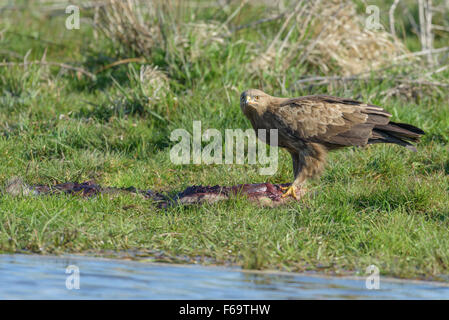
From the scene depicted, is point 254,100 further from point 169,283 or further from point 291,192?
point 169,283

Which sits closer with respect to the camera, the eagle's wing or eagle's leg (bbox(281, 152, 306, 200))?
eagle's leg (bbox(281, 152, 306, 200))

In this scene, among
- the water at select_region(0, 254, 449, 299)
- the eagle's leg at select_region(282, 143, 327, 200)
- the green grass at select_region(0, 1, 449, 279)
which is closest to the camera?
the water at select_region(0, 254, 449, 299)

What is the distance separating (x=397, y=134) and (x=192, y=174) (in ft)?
6.89

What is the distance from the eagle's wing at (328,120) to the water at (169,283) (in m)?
2.30

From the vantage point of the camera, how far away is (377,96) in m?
8.88

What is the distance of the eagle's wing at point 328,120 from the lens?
→ 6.80 metres

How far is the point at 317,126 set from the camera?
22.4 feet

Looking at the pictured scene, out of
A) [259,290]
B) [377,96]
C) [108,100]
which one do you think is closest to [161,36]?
[108,100]

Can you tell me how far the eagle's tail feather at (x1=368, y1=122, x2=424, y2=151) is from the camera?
6812 mm

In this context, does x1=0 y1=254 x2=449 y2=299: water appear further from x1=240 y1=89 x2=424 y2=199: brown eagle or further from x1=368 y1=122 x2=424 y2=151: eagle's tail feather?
x1=368 y1=122 x2=424 y2=151: eagle's tail feather

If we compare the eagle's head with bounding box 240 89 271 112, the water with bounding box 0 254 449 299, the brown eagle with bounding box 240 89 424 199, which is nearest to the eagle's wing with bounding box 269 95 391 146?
the brown eagle with bounding box 240 89 424 199

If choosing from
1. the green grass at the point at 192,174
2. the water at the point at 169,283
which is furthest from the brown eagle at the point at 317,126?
the water at the point at 169,283

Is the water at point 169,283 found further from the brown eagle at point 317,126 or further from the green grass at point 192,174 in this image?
the brown eagle at point 317,126

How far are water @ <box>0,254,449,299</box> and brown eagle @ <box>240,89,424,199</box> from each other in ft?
7.19
